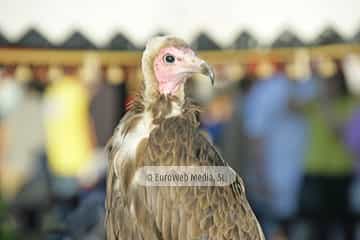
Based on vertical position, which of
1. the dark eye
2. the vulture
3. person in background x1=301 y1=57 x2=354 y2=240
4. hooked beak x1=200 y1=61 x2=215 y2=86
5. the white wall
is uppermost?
the white wall

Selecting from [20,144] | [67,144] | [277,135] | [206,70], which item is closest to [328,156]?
[277,135]

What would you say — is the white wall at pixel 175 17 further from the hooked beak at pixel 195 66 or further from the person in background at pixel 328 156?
the hooked beak at pixel 195 66

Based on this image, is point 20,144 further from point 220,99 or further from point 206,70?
point 206,70

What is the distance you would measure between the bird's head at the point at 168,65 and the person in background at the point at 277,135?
1.29 m

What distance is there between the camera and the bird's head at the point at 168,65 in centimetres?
41

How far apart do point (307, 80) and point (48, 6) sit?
66cm

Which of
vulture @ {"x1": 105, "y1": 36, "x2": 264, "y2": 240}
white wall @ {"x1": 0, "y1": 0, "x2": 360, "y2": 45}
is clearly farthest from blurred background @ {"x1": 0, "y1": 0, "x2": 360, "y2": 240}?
vulture @ {"x1": 105, "y1": 36, "x2": 264, "y2": 240}

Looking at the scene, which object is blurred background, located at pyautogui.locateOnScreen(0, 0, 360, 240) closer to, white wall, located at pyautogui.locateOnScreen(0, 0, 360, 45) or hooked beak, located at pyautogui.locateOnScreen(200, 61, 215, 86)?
white wall, located at pyautogui.locateOnScreen(0, 0, 360, 45)

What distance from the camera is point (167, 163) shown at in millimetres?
420

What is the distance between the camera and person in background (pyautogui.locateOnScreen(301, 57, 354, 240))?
167 centimetres

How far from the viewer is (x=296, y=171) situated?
1.71 m

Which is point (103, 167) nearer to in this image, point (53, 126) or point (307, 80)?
point (53, 126)

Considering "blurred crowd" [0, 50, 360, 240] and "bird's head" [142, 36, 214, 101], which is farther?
"blurred crowd" [0, 50, 360, 240]

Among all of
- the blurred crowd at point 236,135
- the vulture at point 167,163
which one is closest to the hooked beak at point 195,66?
the vulture at point 167,163
